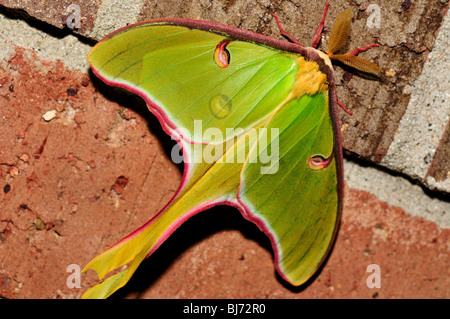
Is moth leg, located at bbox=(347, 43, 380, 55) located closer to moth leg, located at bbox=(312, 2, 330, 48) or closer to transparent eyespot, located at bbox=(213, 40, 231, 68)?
moth leg, located at bbox=(312, 2, 330, 48)

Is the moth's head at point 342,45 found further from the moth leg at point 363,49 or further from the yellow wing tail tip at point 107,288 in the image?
the yellow wing tail tip at point 107,288

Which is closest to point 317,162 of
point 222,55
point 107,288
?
point 222,55

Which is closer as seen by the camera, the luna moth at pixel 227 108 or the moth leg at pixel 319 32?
the luna moth at pixel 227 108

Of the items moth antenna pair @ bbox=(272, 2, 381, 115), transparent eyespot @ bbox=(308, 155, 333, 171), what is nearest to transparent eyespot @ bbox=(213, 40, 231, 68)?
moth antenna pair @ bbox=(272, 2, 381, 115)

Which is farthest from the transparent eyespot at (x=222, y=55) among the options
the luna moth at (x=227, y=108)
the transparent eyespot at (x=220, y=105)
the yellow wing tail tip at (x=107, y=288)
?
the yellow wing tail tip at (x=107, y=288)

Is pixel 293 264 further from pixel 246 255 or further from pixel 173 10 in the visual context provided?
pixel 173 10

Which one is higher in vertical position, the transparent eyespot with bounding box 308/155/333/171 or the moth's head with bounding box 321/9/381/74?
the moth's head with bounding box 321/9/381/74

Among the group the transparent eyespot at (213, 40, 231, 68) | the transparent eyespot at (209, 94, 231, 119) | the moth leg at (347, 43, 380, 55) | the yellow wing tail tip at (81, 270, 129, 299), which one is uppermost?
the moth leg at (347, 43, 380, 55)
